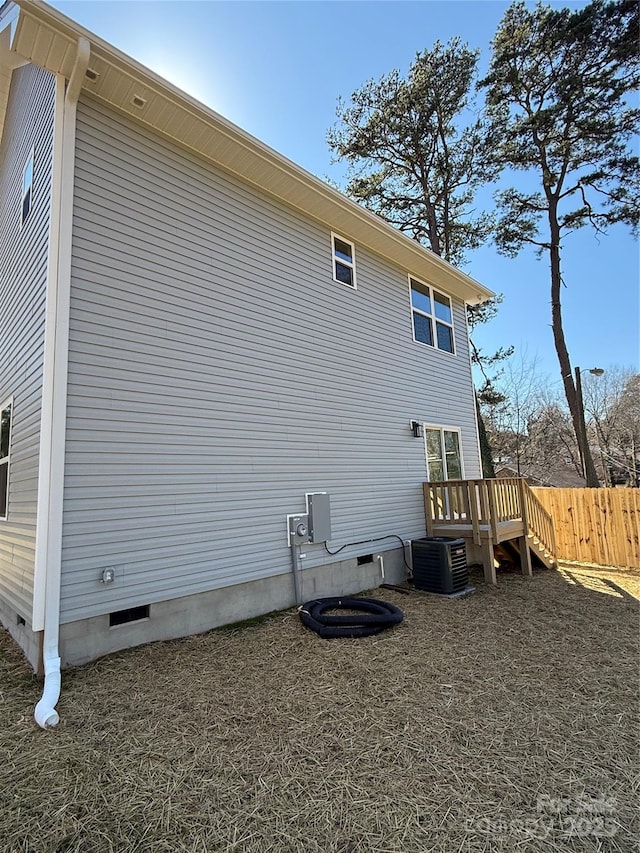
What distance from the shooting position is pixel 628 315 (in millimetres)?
17688

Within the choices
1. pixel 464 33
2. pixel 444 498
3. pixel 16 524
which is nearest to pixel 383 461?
pixel 444 498

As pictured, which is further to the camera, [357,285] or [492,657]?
[357,285]

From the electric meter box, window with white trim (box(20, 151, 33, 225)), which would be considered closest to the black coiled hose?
the electric meter box

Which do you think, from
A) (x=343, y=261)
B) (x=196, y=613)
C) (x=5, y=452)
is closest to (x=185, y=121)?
(x=343, y=261)

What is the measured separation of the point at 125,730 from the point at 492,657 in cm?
312

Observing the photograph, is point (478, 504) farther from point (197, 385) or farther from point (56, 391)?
point (56, 391)

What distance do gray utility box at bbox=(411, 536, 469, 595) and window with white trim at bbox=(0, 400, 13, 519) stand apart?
5475 millimetres

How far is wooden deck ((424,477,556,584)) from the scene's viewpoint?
22.3 ft

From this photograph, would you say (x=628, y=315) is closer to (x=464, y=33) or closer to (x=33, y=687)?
(x=464, y=33)

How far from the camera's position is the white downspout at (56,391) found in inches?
133

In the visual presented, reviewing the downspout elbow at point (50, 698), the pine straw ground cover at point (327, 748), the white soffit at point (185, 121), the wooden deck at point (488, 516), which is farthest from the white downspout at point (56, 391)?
the wooden deck at point (488, 516)

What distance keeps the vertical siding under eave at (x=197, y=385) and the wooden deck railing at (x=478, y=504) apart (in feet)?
3.04

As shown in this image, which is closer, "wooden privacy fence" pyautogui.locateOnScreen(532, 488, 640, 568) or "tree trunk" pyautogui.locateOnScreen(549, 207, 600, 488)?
"wooden privacy fence" pyautogui.locateOnScreen(532, 488, 640, 568)

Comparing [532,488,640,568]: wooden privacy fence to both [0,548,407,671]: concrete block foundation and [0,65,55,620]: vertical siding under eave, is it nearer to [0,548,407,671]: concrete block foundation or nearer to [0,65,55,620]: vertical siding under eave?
[0,548,407,671]: concrete block foundation
